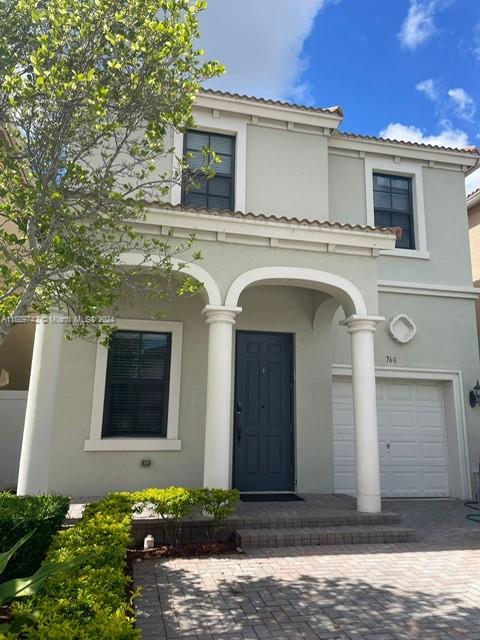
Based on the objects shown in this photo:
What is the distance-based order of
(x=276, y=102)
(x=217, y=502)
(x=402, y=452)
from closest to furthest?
(x=217, y=502) < (x=276, y=102) < (x=402, y=452)

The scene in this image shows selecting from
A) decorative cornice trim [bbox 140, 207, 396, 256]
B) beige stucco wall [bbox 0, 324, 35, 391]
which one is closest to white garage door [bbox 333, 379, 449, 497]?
decorative cornice trim [bbox 140, 207, 396, 256]

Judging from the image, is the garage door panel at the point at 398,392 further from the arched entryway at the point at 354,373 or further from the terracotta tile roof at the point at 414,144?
the terracotta tile roof at the point at 414,144

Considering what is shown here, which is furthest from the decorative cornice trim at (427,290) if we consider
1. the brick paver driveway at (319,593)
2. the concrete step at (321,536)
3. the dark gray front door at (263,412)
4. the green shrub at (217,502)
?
the green shrub at (217,502)

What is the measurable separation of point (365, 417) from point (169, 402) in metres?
3.66

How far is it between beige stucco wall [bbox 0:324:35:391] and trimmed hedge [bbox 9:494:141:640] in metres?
6.74

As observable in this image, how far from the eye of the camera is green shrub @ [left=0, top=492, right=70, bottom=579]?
448 centimetres

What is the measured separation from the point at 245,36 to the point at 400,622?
7634mm

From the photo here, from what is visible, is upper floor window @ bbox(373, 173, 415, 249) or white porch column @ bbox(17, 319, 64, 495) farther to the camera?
upper floor window @ bbox(373, 173, 415, 249)

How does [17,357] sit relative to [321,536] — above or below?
above

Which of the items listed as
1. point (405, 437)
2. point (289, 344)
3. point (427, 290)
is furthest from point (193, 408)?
point (427, 290)

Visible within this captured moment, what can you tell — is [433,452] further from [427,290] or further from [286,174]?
[286,174]

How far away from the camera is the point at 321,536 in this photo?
639cm

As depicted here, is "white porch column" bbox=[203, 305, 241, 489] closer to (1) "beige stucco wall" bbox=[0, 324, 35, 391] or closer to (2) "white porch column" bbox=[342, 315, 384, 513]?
(2) "white porch column" bbox=[342, 315, 384, 513]

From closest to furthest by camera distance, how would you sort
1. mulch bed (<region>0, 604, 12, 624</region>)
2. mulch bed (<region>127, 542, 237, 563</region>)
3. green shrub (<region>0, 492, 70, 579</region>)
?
mulch bed (<region>0, 604, 12, 624</region>) < green shrub (<region>0, 492, 70, 579</region>) < mulch bed (<region>127, 542, 237, 563</region>)
